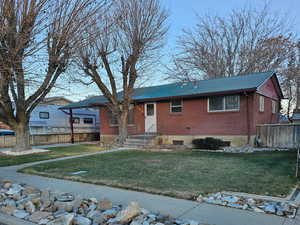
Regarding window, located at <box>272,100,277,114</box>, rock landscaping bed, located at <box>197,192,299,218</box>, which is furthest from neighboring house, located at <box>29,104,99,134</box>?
rock landscaping bed, located at <box>197,192,299,218</box>

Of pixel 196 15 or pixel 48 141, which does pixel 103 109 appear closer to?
pixel 48 141

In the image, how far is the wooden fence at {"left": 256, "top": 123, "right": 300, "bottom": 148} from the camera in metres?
10.9

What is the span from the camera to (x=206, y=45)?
76.7 feet

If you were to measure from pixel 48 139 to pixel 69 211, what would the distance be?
1565 centimetres

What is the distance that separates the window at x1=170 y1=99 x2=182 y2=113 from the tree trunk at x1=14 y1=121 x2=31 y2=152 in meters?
8.61

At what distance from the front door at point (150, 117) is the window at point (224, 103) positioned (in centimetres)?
392

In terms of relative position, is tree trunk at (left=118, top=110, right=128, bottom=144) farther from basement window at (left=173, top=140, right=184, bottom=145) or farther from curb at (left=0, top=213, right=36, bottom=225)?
curb at (left=0, top=213, right=36, bottom=225)

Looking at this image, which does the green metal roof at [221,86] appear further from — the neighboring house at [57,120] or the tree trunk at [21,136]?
the neighboring house at [57,120]

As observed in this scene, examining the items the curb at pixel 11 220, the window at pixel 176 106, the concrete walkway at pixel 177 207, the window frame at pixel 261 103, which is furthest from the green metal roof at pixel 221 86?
→ the curb at pixel 11 220

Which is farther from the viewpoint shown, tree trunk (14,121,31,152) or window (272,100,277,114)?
window (272,100,277,114)

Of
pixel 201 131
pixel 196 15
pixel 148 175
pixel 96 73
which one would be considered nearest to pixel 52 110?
pixel 96 73

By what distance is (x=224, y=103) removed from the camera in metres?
12.2

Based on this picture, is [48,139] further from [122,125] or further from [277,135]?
[277,135]

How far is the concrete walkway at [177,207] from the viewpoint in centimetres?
298
